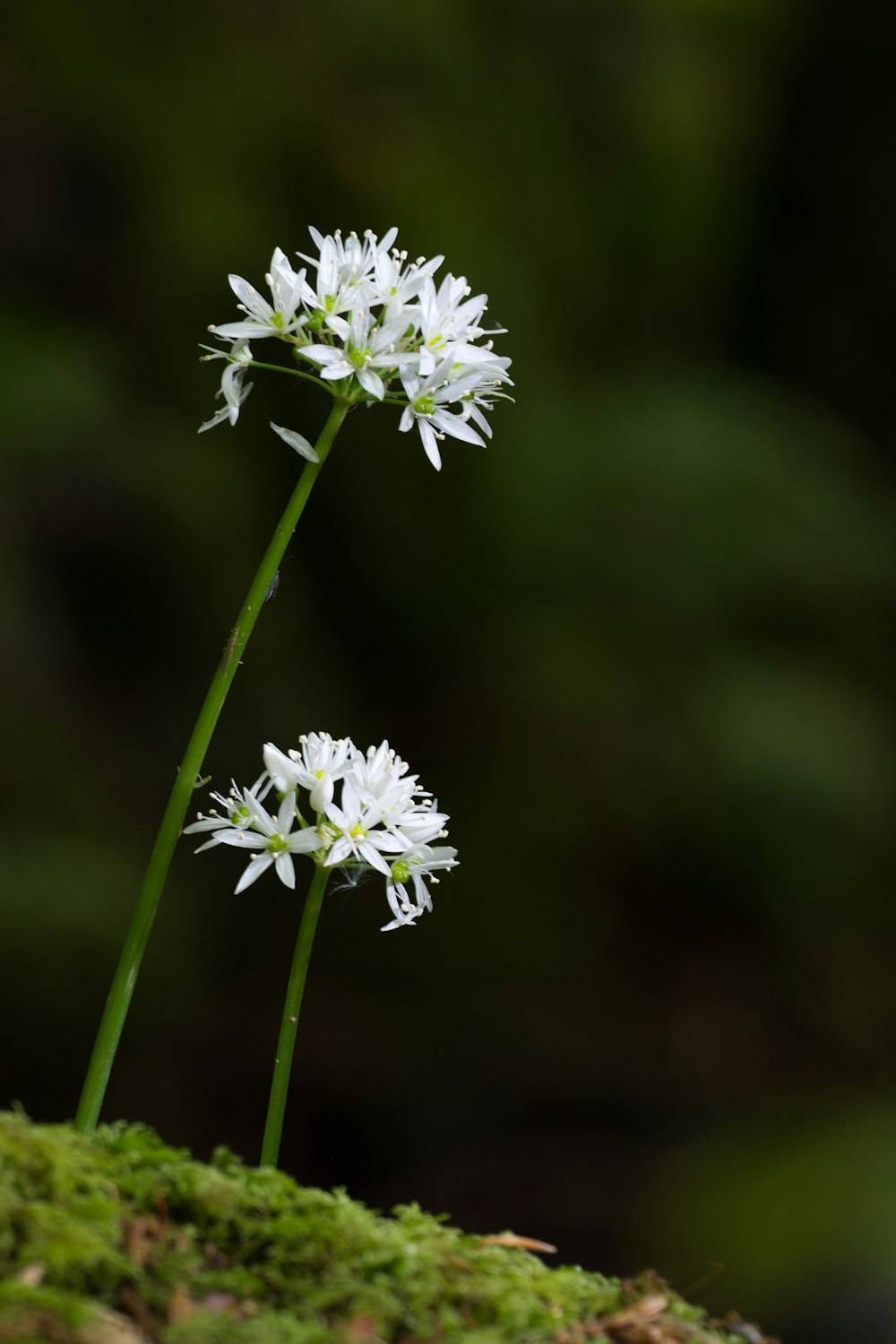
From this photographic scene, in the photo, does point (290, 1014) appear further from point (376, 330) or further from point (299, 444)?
point (376, 330)

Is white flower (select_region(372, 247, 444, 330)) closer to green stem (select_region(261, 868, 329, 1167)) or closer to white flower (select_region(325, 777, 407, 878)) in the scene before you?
white flower (select_region(325, 777, 407, 878))

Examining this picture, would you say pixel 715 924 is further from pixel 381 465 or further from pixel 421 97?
pixel 421 97

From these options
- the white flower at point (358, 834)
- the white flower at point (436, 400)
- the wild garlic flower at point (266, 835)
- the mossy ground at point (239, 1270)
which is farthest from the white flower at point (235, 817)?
the white flower at point (436, 400)

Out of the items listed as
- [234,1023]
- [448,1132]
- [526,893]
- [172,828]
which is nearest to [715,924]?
[526,893]

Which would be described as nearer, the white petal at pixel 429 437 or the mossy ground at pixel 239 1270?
the mossy ground at pixel 239 1270

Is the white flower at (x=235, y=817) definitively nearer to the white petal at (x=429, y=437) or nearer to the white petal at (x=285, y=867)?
the white petal at (x=285, y=867)

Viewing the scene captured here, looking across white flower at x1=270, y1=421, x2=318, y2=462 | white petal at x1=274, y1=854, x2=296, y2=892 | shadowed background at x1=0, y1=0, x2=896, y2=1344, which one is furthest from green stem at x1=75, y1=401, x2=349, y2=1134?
shadowed background at x1=0, y1=0, x2=896, y2=1344

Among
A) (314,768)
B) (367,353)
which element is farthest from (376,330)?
(314,768)
